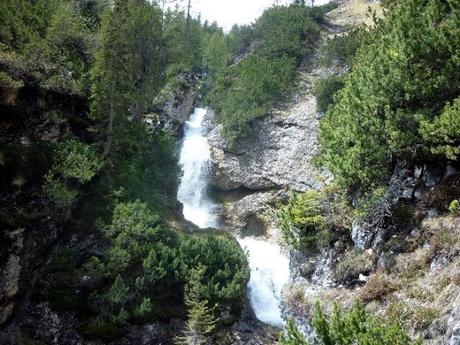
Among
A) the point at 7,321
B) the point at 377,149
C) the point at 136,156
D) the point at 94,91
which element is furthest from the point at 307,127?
the point at 7,321

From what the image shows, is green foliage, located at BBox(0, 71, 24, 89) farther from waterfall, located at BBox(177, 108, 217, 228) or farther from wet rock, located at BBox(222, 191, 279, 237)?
wet rock, located at BBox(222, 191, 279, 237)

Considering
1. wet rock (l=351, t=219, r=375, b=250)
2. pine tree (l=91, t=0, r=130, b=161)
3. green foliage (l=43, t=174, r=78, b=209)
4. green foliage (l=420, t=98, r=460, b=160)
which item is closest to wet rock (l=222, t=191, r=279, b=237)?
pine tree (l=91, t=0, r=130, b=161)

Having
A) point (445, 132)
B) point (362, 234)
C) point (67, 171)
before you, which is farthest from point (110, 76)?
point (445, 132)

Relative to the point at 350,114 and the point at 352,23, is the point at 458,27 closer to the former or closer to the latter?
the point at 350,114

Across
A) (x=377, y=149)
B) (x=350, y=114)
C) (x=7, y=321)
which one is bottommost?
(x=7, y=321)

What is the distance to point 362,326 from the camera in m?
8.85

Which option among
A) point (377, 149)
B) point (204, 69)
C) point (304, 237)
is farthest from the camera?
point (204, 69)

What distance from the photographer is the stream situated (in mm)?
26406

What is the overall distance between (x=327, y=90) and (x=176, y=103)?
1534 cm

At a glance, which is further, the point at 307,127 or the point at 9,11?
the point at 307,127

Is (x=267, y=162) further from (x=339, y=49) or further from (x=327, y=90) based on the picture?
(x=339, y=49)

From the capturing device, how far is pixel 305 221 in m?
16.8

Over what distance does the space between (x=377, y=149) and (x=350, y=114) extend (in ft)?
5.87

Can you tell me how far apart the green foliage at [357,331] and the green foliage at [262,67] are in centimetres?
2750
